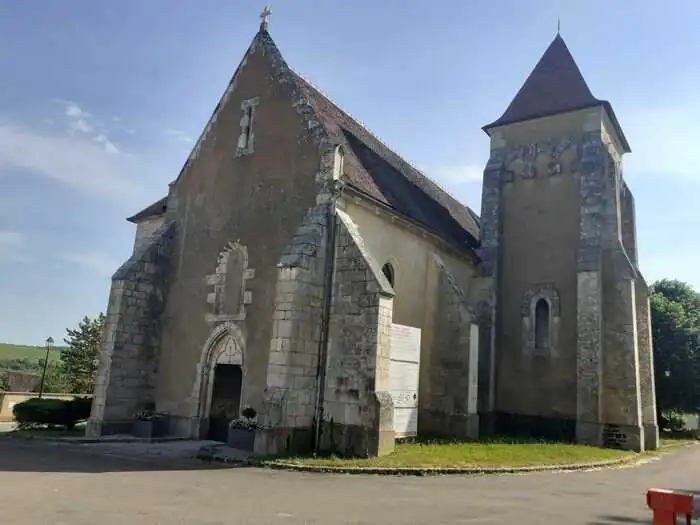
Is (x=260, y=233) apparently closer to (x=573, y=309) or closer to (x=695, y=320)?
(x=573, y=309)

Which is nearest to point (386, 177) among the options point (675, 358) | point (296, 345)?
point (296, 345)

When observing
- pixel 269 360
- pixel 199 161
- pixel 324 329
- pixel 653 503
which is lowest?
pixel 653 503

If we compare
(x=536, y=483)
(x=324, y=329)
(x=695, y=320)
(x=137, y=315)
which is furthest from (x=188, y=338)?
(x=695, y=320)

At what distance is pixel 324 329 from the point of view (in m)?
14.5

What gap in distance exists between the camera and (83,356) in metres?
37.4

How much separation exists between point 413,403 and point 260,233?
659 centimetres

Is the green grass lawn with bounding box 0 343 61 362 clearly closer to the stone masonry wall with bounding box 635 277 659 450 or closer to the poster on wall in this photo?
the poster on wall

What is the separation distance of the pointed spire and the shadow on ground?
731 inches

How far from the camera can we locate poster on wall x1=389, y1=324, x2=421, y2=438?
49.9 ft

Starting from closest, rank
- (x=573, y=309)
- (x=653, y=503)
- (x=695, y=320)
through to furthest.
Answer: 1. (x=653, y=503)
2. (x=573, y=309)
3. (x=695, y=320)

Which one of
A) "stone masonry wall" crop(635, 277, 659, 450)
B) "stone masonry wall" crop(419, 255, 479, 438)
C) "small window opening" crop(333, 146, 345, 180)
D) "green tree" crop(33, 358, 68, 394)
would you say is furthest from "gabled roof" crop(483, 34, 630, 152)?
"green tree" crop(33, 358, 68, 394)

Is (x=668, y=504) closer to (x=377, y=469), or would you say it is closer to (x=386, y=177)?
(x=377, y=469)

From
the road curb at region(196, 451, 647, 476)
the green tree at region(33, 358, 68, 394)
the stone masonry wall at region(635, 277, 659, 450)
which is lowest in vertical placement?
the road curb at region(196, 451, 647, 476)

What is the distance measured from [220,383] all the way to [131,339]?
10.3ft
